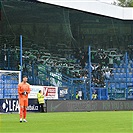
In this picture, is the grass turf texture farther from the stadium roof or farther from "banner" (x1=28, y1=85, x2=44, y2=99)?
the stadium roof

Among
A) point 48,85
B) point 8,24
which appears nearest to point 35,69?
point 48,85

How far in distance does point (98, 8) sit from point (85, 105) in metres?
15.2

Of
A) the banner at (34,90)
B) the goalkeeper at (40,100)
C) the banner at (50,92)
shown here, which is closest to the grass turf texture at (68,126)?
the goalkeeper at (40,100)

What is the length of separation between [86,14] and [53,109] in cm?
1720

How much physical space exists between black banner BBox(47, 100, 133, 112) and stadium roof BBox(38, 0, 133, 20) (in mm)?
11540

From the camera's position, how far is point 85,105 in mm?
41094

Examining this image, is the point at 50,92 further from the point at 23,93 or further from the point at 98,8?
the point at 23,93

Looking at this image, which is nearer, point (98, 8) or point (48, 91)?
point (48, 91)

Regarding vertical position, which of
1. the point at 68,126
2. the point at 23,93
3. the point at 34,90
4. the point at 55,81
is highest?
the point at 55,81

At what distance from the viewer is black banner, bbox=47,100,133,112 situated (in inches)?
1553

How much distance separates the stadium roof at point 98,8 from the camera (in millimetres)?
51281

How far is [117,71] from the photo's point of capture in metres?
52.3

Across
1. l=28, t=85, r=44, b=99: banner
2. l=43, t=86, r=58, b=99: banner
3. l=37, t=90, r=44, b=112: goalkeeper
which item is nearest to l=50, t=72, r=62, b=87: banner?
l=43, t=86, r=58, b=99: banner

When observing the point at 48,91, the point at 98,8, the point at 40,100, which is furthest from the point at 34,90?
the point at 98,8
